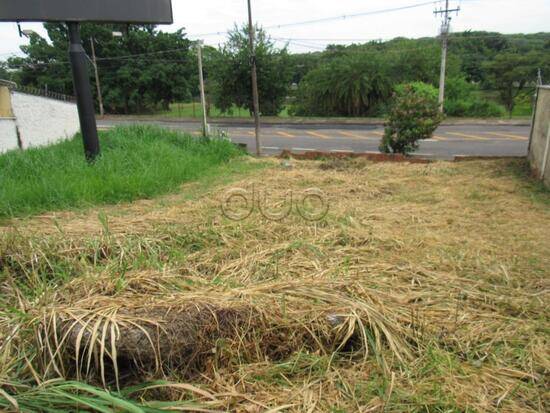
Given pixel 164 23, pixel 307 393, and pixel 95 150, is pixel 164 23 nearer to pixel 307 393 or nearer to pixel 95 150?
pixel 95 150

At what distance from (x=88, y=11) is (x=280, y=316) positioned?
7119 mm

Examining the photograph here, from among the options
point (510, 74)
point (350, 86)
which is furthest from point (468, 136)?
point (510, 74)

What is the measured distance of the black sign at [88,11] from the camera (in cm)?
666

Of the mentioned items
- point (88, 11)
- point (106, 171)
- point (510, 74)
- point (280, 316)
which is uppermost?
point (88, 11)

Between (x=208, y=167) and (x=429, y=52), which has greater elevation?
(x=429, y=52)

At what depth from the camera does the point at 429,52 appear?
28078mm

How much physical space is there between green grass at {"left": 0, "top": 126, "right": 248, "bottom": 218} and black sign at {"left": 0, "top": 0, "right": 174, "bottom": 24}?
2.36 meters

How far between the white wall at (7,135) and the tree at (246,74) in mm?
17170

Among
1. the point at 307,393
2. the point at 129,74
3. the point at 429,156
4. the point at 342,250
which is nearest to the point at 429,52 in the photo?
the point at 429,156

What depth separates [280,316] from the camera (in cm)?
229

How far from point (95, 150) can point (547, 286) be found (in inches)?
285

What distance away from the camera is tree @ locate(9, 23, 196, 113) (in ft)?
98.8

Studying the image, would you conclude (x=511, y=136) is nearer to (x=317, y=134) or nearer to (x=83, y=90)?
(x=317, y=134)

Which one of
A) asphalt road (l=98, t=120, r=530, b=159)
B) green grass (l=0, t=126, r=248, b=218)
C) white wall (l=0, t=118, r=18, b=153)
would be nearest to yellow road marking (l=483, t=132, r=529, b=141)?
asphalt road (l=98, t=120, r=530, b=159)
